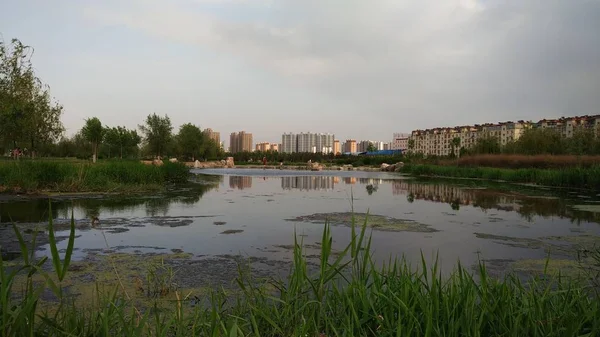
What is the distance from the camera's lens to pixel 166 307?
12.5ft

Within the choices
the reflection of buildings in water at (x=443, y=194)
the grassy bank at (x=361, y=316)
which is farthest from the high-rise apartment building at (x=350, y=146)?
the grassy bank at (x=361, y=316)

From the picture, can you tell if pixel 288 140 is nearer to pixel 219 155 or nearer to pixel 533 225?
pixel 219 155

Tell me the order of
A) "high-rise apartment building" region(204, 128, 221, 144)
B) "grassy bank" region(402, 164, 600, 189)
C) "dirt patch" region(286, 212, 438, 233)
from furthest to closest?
"high-rise apartment building" region(204, 128, 221, 144) < "grassy bank" region(402, 164, 600, 189) < "dirt patch" region(286, 212, 438, 233)

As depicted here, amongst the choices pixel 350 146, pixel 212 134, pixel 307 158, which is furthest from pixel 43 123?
pixel 350 146

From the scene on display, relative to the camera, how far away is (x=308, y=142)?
162500mm

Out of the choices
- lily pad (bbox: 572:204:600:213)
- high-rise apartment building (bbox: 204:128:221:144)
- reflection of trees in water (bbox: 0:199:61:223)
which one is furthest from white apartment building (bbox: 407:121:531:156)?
reflection of trees in water (bbox: 0:199:61:223)

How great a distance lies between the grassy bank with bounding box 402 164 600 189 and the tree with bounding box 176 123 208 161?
42521 millimetres

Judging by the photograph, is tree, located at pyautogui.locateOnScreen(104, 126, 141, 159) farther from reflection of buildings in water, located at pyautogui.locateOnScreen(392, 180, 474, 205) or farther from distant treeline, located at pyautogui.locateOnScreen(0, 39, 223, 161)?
reflection of buildings in water, located at pyautogui.locateOnScreen(392, 180, 474, 205)

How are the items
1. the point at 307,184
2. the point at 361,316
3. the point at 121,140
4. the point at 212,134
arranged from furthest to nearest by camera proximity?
the point at 212,134 → the point at 121,140 → the point at 307,184 → the point at 361,316

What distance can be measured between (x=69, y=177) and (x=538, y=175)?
23055 mm

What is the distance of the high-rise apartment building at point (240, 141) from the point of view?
16112 centimetres

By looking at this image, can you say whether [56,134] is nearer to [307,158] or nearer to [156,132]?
[156,132]

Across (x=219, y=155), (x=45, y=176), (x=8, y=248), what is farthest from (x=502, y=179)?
(x=219, y=155)

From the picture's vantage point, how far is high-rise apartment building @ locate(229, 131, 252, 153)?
161125 millimetres
